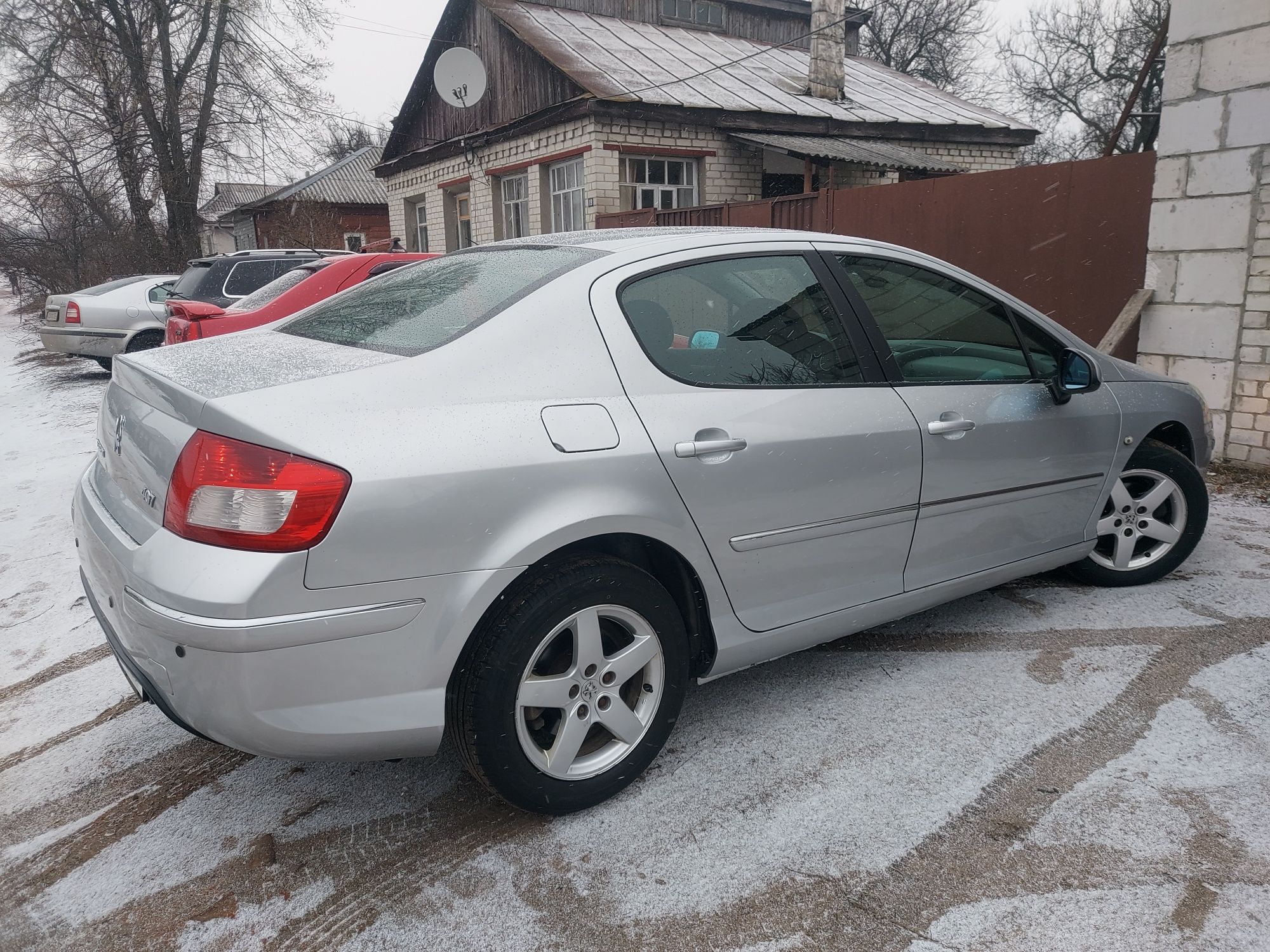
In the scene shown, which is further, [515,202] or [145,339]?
[515,202]

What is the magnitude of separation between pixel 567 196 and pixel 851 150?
5.22 metres

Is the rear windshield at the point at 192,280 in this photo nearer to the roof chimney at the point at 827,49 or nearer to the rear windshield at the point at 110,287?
the rear windshield at the point at 110,287

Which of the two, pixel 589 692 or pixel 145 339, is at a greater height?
pixel 145 339

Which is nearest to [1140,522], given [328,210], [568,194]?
[568,194]

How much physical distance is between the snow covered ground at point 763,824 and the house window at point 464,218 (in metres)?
18.9

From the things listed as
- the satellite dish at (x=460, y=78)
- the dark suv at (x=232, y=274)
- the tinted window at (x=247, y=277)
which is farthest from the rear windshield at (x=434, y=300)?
the satellite dish at (x=460, y=78)

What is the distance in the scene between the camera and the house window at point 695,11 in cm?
2161

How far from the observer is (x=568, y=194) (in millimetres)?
17266

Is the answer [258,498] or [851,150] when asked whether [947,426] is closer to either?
[258,498]

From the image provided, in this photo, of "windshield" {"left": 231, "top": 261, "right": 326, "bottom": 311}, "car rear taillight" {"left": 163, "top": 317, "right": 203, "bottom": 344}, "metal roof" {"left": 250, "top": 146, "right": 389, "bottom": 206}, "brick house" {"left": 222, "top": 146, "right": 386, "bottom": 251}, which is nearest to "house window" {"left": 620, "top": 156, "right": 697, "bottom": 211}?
"windshield" {"left": 231, "top": 261, "right": 326, "bottom": 311}

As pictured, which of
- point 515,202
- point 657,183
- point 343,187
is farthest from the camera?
point 343,187

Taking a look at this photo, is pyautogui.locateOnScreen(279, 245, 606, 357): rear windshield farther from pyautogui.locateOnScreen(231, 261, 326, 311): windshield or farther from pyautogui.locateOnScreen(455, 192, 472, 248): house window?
pyautogui.locateOnScreen(455, 192, 472, 248): house window

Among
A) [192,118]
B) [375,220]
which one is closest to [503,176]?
[192,118]

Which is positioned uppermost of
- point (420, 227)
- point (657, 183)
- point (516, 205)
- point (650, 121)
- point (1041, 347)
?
point (650, 121)
